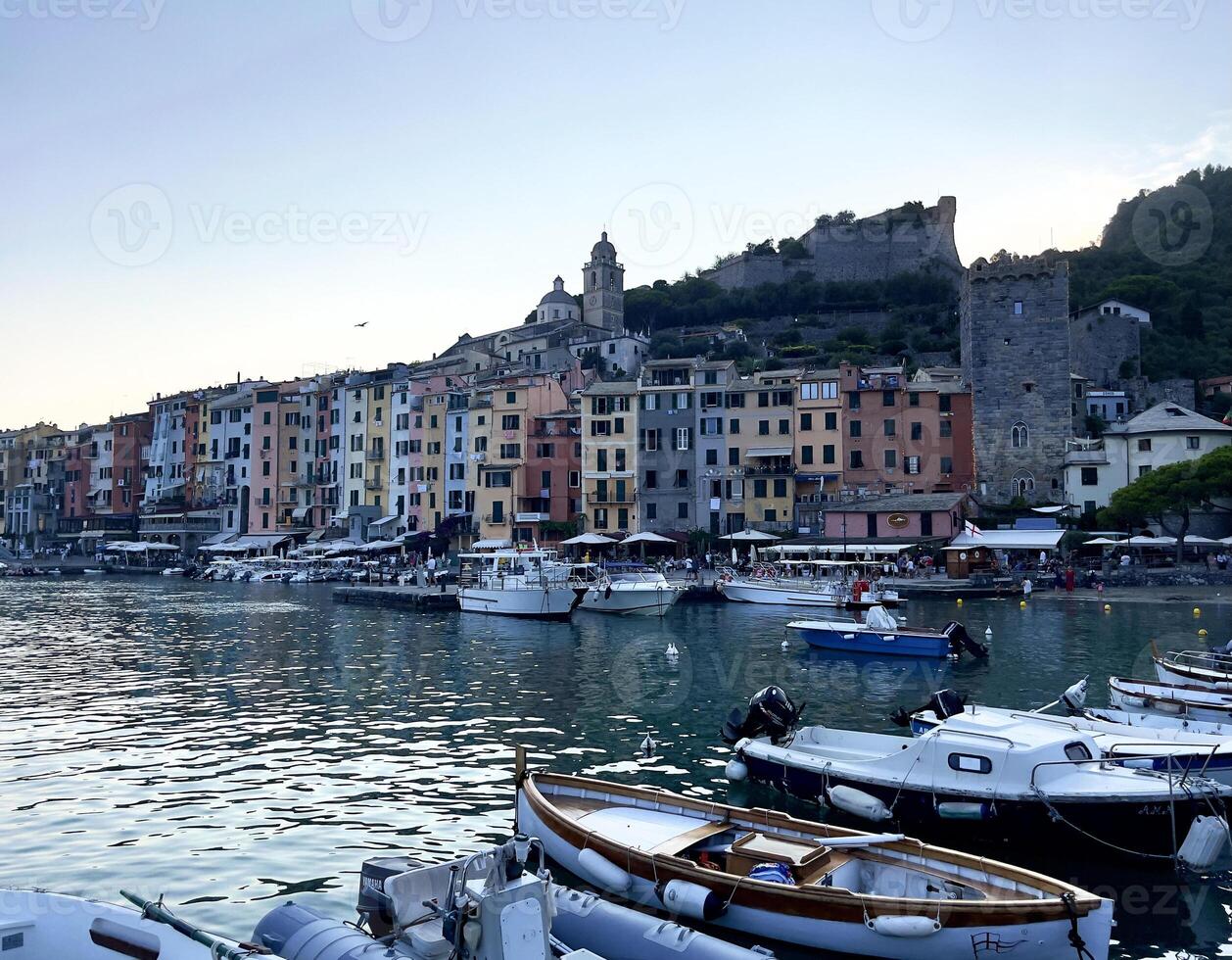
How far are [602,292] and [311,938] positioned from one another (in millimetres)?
118539

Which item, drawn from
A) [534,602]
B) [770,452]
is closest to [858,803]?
[534,602]

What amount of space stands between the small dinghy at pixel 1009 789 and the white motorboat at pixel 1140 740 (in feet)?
1.36

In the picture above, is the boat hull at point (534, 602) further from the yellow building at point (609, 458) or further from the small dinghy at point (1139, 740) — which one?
the small dinghy at point (1139, 740)

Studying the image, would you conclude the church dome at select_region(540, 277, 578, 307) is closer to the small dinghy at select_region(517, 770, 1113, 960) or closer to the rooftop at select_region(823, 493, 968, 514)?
the rooftop at select_region(823, 493, 968, 514)

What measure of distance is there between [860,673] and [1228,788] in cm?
1565

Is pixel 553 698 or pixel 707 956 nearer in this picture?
pixel 707 956

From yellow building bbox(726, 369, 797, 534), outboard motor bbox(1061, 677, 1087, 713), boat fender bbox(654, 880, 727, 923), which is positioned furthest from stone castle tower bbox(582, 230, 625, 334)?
boat fender bbox(654, 880, 727, 923)

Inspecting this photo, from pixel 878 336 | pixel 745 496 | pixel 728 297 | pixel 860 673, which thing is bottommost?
pixel 860 673

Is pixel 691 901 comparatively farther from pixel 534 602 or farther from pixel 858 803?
pixel 534 602

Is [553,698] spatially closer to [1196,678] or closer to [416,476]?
[1196,678]

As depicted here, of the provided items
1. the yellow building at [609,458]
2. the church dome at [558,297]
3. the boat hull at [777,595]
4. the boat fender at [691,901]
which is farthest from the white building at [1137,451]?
the church dome at [558,297]

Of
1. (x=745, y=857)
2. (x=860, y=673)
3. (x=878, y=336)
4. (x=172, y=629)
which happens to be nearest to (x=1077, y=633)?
(x=860, y=673)

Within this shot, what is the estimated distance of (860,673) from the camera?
2848cm

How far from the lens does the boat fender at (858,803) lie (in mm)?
13500
